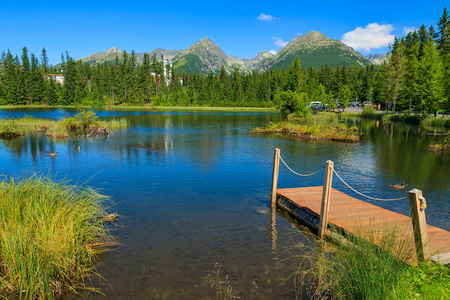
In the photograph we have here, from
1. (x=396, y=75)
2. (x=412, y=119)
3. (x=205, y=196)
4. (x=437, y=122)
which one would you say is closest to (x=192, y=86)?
(x=396, y=75)

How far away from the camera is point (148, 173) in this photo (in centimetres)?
1780

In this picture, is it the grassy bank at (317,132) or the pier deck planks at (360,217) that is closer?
the pier deck planks at (360,217)

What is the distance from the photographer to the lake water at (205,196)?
7211 millimetres

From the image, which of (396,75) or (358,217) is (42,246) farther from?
(396,75)

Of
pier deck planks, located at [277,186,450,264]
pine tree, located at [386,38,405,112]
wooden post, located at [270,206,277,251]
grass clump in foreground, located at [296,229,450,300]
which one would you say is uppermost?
pine tree, located at [386,38,405,112]

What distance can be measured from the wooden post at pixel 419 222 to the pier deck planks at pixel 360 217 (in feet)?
1.37

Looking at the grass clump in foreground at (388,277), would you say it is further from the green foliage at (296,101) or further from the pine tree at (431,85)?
the green foliage at (296,101)

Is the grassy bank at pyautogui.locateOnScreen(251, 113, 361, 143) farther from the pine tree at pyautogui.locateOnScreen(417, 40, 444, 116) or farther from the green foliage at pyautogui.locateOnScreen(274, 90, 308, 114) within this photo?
the green foliage at pyautogui.locateOnScreen(274, 90, 308, 114)

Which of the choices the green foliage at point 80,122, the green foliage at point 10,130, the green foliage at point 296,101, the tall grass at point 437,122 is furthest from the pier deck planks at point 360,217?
the green foliage at point 296,101

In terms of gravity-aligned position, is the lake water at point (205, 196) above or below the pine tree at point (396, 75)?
below

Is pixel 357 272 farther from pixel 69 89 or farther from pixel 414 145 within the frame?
pixel 69 89

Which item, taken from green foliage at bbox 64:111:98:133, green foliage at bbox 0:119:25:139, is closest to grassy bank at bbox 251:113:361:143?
green foliage at bbox 64:111:98:133

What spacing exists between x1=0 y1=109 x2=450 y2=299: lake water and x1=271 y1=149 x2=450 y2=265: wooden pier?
678 mm

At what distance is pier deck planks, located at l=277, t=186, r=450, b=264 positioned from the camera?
22.4ft
